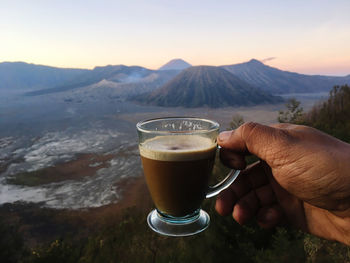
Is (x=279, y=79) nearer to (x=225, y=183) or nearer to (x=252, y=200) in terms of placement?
(x=252, y=200)

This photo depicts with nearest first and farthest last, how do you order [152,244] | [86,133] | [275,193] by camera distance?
[275,193], [152,244], [86,133]

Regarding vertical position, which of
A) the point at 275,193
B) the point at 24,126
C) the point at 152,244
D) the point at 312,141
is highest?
the point at 312,141

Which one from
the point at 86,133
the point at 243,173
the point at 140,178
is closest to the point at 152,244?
the point at 243,173

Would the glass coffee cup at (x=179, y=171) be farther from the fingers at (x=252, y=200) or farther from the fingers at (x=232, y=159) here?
the fingers at (x=252, y=200)

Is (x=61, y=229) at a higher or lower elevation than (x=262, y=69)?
lower

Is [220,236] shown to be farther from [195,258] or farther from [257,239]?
[195,258]

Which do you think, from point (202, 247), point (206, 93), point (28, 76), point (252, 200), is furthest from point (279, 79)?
point (252, 200)

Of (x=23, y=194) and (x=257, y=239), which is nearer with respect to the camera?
(x=257, y=239)

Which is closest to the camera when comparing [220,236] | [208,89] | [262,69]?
[220,236]
